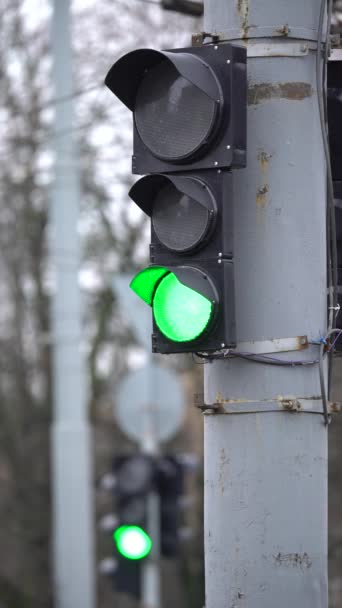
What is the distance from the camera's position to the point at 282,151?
14.7 ft

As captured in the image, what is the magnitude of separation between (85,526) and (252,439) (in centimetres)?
628

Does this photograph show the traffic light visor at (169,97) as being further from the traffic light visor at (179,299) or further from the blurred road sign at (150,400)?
the blurred road sign at (150,400)

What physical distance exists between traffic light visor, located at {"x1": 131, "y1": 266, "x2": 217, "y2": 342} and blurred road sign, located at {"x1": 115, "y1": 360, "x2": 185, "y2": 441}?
5.91 metres

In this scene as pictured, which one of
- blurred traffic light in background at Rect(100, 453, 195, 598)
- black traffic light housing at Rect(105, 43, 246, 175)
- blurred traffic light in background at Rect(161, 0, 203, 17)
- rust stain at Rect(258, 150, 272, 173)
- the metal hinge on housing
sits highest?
blurred traffic light in background at Rect(161, 0, 203, 17)

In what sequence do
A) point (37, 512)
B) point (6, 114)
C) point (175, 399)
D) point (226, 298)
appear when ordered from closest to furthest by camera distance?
point (226, 298) → point (175, 399) → point (6, 114) → point (37, 512)

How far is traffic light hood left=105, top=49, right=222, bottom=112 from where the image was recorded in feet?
14.1

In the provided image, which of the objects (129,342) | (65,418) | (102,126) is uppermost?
(102,126)

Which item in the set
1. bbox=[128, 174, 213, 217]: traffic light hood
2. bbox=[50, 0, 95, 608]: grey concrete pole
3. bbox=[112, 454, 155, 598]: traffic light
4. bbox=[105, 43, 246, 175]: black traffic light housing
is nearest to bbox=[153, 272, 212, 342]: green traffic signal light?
bbox=[128, 174, 213, 217]: traffic light hood

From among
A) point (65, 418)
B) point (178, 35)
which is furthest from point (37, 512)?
point (65, 418)

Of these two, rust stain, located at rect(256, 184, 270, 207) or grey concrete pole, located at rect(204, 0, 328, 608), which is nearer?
grey concrete pole, located at rect(204, 0, 328, 608)

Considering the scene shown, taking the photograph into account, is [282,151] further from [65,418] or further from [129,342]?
[129,342]

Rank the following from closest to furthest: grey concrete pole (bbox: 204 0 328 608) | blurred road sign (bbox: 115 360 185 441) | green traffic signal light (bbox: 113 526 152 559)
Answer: grey concrete pole (bbox: 204 0 328 608) → green traffic signal light (bbox: 113 526 152 559) → blurred road sign (bbox: 115 360 185 441)

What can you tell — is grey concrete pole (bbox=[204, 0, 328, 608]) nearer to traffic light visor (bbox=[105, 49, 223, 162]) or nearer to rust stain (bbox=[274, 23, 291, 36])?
rust stain (bbox=[274, 23, 291, 36])

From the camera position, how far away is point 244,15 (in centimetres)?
459
